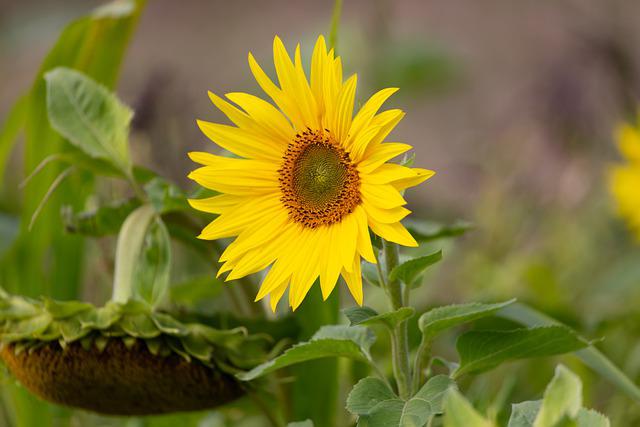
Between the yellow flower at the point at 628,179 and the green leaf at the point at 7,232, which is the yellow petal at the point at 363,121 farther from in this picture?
the yellow flower at the point at 628,179

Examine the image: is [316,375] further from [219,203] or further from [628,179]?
[628,179]

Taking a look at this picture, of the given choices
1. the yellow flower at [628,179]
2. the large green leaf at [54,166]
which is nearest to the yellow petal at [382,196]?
the large green leaf at [54,166]

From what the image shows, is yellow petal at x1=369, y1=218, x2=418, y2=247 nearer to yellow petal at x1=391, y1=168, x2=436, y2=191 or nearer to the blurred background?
yellow petal at x1=391, y1=168, x2=436, y2=191

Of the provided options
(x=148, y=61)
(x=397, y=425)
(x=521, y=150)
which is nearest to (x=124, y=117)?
(x=397, y=425)

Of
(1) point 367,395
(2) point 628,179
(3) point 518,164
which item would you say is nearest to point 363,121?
(1) point 367,395

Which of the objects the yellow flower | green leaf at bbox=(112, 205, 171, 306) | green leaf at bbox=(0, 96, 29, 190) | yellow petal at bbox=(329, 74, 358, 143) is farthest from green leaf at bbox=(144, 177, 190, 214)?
the yellow flower

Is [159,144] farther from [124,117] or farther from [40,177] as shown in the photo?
[124,117]
